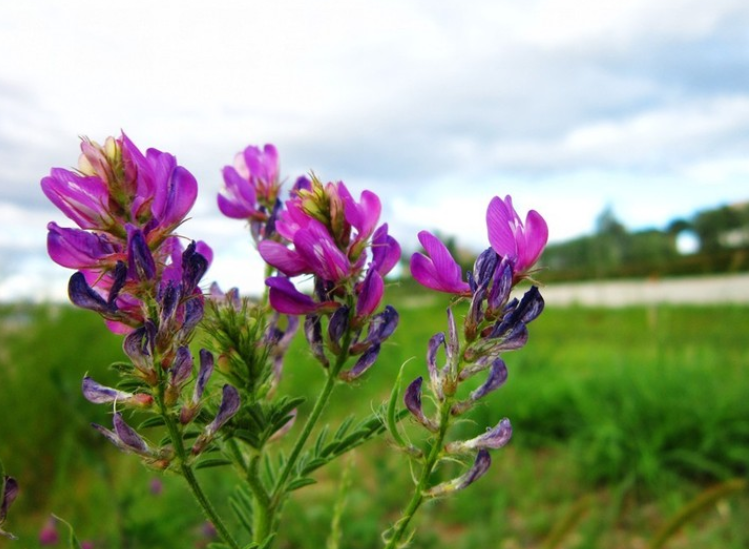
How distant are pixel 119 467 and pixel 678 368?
4269 millimetres

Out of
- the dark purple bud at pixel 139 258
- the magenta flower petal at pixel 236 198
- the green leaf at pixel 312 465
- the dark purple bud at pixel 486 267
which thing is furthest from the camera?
the magenta flower petal at pixel 236 198

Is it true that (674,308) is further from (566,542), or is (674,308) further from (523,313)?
(523,313)

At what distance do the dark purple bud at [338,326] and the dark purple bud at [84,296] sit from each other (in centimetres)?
28

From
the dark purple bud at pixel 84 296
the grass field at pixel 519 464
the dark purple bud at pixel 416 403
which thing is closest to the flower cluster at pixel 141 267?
the dark purple bud at pixel 84 296

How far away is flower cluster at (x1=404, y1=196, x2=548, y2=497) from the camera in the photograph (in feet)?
2.77

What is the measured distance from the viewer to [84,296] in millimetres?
812

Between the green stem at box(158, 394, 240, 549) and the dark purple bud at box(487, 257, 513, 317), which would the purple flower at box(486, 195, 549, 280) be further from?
the green stem at box(158, 394, 240, 549)

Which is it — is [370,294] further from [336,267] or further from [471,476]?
[471,476]

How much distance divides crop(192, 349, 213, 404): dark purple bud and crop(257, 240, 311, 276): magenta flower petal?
0.14 metres

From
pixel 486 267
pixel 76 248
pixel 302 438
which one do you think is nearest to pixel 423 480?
pixel 302 438

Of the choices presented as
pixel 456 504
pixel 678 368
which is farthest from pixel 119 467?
pixel 678 368

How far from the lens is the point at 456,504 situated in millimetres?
4062

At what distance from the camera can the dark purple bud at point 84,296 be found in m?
0.80

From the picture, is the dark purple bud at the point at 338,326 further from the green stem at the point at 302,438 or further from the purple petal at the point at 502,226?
the purple petal at the point at 502,226
